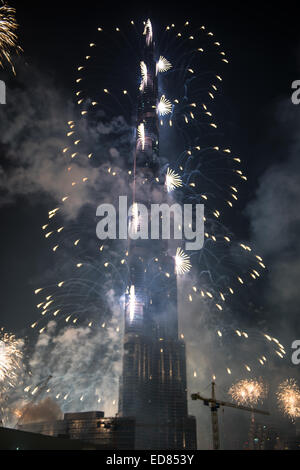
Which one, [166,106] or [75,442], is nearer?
[75,442]
